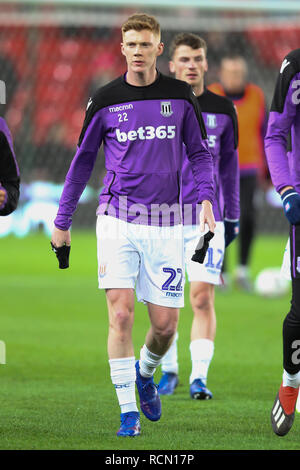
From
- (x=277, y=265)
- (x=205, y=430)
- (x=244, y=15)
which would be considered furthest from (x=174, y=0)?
(x=205, y=430)

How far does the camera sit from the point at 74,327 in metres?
9.44

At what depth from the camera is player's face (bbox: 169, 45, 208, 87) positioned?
6.61 metres

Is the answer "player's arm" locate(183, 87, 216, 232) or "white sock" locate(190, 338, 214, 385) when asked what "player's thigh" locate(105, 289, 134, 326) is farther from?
"white sock" locate(190, 338, 214, 385)

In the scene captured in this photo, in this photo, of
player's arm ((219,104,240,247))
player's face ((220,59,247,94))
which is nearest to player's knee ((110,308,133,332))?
player's arm ((219,104,240,247))

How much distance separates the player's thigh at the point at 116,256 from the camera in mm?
5105

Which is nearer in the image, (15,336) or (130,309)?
(130,309)

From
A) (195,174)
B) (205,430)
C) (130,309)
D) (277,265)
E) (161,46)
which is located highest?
(161,46)

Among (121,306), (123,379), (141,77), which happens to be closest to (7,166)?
(141,77)

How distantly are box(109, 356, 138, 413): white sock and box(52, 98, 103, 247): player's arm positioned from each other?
69 centimetres

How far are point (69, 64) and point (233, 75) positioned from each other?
13.2 meters

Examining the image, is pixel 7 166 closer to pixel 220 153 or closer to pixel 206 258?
pixel 206 258

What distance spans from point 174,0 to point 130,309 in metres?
8.32

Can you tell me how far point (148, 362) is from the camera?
18.4 feet
